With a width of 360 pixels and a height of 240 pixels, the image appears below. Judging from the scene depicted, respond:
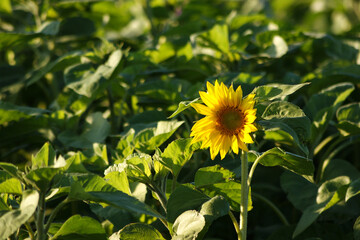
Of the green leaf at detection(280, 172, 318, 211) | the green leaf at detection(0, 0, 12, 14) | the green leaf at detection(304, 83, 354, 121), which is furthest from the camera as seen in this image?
the green leaf at detection(0, 0, 12, 14)

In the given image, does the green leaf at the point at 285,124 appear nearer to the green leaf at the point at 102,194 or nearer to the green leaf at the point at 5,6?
the green leaf at the point at 102,194

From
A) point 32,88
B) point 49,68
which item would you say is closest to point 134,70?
point 49,68

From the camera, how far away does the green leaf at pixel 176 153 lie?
964 mm

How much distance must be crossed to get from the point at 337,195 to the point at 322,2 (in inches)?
85.0

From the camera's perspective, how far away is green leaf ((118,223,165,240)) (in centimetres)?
92

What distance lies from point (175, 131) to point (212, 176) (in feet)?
1.18

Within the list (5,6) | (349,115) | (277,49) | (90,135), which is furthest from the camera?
(5,6)

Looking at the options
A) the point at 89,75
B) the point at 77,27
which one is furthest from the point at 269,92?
the point at 77,27

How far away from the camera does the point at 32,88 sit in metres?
1.81

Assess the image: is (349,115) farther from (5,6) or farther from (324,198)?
(5,6)

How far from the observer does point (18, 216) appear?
0.80 m

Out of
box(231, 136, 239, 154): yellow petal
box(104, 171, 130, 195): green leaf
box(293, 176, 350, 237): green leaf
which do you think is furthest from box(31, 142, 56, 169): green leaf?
box(293, 176, 350, 237): green leaf

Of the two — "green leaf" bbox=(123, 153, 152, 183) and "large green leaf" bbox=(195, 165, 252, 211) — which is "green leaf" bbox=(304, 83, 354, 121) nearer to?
"large green leaf" bbox=(195, 165, 252, 211)

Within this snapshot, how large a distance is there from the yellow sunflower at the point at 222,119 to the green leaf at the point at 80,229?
239 millimetres
